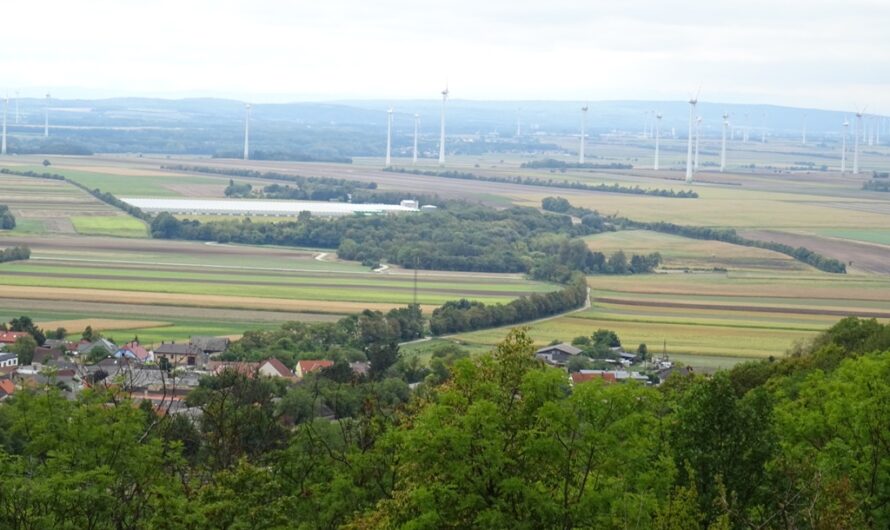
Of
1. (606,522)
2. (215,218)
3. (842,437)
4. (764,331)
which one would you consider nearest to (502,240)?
(215,218)

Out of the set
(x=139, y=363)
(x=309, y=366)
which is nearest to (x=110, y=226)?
(x=309, y=366)

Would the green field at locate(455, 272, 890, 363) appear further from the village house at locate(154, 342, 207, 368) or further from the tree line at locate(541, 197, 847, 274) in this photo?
the village house at locate(154, 342, 207, 368)

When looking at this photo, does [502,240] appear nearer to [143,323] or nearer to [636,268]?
[636,268]

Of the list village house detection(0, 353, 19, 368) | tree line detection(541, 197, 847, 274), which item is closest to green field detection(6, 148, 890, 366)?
tree line detection(541, 197, 847, 274)

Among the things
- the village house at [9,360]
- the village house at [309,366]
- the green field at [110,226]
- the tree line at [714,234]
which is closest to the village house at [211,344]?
the village house at [309,366]

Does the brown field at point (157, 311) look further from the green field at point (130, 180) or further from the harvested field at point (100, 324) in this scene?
the green field at point (130, 180)

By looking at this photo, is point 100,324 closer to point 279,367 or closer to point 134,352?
point 134,352
